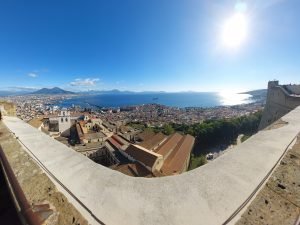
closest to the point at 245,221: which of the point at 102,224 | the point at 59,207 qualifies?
the point at 102,224

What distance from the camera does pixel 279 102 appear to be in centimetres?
1198

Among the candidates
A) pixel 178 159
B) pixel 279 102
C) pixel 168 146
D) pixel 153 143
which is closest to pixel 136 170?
pixel 178 159

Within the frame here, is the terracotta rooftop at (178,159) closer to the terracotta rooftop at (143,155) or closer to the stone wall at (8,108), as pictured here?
the terracotta rooftop at (143,155)

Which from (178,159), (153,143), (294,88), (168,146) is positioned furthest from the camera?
(153,143)

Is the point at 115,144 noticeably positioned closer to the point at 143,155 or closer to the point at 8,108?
the point at 143,155

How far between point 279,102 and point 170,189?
1306cm

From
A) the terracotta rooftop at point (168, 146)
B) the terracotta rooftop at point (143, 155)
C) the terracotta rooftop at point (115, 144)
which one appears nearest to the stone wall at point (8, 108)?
the terracotta rooftop at point (143, 155)

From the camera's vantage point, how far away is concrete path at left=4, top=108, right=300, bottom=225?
1.48 meters

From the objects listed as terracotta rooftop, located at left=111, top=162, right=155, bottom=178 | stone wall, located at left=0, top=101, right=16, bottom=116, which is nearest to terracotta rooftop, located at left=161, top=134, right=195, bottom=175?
terracotta rooftop, located at left=111, top=162, right=155, bottom=178

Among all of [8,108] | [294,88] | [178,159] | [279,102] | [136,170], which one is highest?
[294,88]

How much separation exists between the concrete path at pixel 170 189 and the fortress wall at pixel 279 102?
9234mm

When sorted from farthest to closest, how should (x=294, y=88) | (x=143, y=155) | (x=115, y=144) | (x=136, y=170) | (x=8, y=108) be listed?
(x=115, y=144)
(x=143, y=155)
(x=136, y=170)
(x=294, y=88)
(x=8, y=108)

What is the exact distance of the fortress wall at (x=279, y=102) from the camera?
387 inches

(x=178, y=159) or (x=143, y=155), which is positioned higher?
(x=143, y=155)
